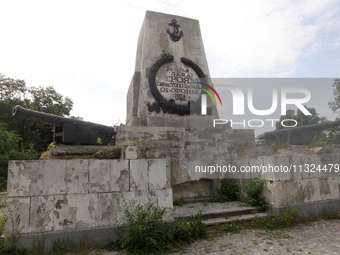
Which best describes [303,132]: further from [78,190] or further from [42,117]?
[42,117]

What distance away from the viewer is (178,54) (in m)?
9.80

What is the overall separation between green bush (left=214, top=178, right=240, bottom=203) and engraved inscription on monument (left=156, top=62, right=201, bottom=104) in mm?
3755

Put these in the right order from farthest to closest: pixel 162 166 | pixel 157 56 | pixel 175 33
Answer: pixel 175 33
pixel 157 56
pixel 162 166

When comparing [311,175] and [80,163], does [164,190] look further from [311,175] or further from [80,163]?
[311,175]

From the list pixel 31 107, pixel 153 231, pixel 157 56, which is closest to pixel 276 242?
pixel 153 231

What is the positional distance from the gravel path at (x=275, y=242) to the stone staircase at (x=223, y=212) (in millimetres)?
393

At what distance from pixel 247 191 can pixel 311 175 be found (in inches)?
64.8

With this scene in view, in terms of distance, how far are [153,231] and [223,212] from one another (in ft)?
6.58

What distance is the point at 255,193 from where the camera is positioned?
595 centimetres

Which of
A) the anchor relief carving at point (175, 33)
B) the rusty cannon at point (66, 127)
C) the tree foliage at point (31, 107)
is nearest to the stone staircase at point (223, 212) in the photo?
the rusty cannon at point (66, 127)

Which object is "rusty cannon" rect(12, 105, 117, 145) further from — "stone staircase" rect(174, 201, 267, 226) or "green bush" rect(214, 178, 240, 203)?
"green bush" rect(214, 178, 240, 203)

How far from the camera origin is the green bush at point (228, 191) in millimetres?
6824

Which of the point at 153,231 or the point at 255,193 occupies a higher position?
the point at 255,193

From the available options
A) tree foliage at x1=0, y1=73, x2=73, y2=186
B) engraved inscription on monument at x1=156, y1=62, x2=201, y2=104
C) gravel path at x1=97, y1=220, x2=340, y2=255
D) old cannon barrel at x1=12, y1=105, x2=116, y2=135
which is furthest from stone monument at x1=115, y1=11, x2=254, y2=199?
tree foliage at x1=0, y1=73, x2=73, y2=186
